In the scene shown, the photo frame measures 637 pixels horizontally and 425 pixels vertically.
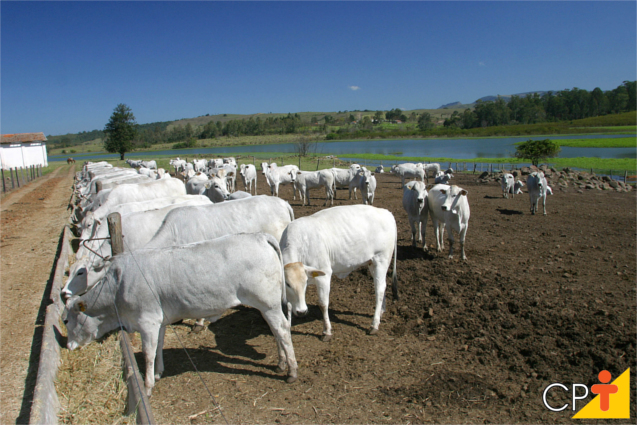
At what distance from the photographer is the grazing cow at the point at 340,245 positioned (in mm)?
5910

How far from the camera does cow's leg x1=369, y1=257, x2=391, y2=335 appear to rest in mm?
6207

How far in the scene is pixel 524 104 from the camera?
132 metres

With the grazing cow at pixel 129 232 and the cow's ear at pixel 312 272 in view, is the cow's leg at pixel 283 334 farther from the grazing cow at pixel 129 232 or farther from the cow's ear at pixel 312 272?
the grazing cow at pixel 129 232

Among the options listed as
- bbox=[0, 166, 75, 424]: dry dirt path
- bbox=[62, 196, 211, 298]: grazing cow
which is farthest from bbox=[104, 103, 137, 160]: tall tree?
bbox=[62, 196, 211, 298]: grazing cow

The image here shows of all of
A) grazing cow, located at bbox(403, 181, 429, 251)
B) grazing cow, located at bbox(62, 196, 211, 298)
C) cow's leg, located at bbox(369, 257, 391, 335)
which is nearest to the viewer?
cow's leg, located at bbox(369, 257, 391, 335)

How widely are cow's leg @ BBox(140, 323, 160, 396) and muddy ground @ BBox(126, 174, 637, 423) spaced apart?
235mm

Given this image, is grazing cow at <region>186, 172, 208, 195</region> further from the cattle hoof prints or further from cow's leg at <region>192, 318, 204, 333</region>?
the cattle hoof prints

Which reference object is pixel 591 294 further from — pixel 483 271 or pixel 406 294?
pixel 406 294

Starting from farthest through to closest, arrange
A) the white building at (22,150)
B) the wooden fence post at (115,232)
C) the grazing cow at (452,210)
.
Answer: the white building at (22,150) < the grazing cow at (452,210) < the wooden fence post at (115,232)

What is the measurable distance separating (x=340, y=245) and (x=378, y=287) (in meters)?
1.01

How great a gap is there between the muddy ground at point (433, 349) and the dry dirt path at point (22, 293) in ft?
5.02

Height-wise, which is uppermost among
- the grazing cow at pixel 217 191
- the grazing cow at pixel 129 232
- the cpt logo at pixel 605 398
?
the grazing cow at pixel 217 191

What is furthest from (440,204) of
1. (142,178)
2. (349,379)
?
(142,178)

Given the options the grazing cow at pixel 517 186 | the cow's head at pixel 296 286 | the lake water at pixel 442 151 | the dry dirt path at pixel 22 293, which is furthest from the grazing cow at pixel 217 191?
the lake water at pixel 442 151
